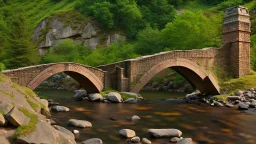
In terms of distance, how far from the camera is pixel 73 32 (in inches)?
→ 2517

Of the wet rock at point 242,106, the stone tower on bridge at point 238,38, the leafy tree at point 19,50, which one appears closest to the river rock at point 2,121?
the wet rock at point 242,106

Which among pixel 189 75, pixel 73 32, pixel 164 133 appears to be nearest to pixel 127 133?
pixel 164 133

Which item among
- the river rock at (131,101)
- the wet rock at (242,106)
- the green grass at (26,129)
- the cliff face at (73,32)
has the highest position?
the cliff face at (73,32)

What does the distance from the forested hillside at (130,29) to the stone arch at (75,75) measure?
1184 centimetres

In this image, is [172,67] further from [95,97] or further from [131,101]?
[95,97]

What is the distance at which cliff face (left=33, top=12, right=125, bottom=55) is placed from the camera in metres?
62.9

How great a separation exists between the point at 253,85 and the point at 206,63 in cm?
423

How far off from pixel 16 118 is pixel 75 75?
14715 mm

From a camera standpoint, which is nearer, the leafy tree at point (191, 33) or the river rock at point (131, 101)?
the river rock at point (131, 101)

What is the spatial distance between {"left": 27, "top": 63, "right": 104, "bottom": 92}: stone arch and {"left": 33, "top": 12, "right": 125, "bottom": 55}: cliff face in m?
39.5

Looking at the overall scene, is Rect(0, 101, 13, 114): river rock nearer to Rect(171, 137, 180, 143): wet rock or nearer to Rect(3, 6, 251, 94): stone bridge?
Rect(171, 137, 180, 143): wet rock

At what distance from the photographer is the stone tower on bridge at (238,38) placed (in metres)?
26.0

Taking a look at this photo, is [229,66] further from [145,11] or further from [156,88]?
[145,11]

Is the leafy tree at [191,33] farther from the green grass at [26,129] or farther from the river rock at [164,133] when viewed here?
the green grass at [26,129]
